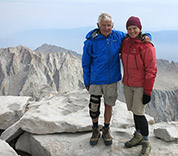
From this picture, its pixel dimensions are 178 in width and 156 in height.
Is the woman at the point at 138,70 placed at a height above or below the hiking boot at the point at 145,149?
above

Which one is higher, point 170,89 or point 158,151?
point 158,151

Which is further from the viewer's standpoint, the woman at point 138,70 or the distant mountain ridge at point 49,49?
the distant mountain ridge at point 49,49

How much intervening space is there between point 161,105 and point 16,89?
23053 mm

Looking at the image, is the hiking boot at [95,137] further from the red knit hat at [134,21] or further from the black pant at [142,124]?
the red knit hat at [134,21]

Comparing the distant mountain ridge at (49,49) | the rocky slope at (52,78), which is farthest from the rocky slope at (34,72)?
the distant mountain ridge at (49,49)

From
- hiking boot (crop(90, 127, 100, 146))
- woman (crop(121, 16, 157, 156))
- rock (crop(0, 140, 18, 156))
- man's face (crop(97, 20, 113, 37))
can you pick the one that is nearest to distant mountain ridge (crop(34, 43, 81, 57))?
rock (crop(0, 140, 18, 156))

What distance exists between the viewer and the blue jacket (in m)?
3.44

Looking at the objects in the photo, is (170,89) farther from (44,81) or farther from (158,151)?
(158,151)

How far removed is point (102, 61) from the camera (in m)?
3.48

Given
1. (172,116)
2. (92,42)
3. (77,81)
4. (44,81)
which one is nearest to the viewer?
(92,42)

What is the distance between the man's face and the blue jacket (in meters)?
0.07

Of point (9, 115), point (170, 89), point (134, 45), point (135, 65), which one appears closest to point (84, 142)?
point (135, 65)

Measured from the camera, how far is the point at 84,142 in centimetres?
407

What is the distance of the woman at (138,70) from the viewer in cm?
314
